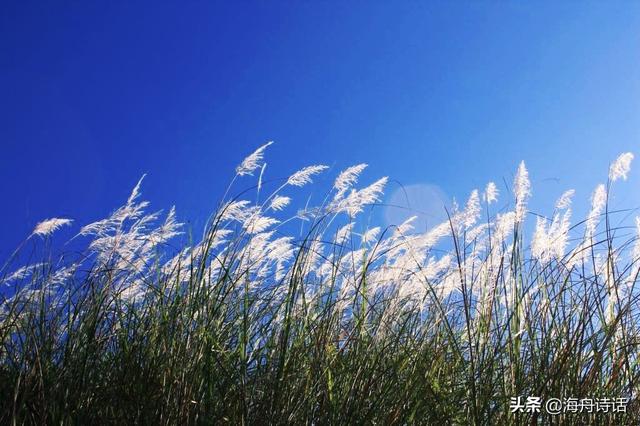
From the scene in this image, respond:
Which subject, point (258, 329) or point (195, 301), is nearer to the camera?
point (195, 301)

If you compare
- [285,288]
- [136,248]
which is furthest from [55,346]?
[285,288]

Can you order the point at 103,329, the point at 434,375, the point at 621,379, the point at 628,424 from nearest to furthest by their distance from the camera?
the point at 628,424 → the point at 621,379 → the point at 434,375 → the point at 103,329

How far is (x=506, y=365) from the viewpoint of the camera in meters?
2.77

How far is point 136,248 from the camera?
12.6 feet

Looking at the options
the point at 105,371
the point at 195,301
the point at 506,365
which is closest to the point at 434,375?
the point at 506,365

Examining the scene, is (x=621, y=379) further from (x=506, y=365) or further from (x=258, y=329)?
(x=258, y=329)

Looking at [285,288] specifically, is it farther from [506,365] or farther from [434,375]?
[506,365]

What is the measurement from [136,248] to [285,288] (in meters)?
1.07

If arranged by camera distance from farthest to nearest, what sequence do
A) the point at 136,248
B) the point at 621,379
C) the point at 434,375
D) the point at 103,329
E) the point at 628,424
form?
the point at 136,248 → the point at 103,329 → the point at 434,375 → the point at 621,379 → the point at 628,424

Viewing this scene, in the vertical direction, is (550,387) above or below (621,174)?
below

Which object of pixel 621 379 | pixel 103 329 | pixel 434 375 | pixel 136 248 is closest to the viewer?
pixel 621 379

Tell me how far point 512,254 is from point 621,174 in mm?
954

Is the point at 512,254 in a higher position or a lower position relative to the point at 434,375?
higher

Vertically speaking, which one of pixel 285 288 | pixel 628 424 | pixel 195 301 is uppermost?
pixel 285 288
